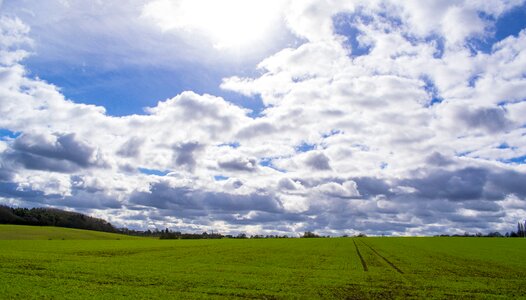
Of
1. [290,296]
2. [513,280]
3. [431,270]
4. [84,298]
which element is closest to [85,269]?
[84,298]

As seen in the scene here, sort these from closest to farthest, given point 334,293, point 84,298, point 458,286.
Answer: point 84,298 < point 334,293 < point 458,286

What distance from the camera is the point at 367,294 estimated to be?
2822 centimetres

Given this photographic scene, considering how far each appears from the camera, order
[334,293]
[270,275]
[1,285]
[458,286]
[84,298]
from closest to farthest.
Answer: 1. [84,298]
2. [1,285]
3. [334,293]
4. [458,286]
5. [270,275]

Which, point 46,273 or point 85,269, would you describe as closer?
point 46,273

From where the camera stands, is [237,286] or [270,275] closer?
[237,286]

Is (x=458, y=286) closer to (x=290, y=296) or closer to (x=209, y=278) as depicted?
(x=290, y=296)

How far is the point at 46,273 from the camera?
1319 inches

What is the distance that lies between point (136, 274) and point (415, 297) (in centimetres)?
2087

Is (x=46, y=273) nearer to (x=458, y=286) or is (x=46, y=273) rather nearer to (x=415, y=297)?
(x=415, y=297)

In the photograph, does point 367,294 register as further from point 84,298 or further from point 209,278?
point 84,298

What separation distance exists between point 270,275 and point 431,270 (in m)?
18.4

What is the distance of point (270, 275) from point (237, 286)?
7.59 metres

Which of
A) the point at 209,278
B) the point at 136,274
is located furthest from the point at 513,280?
the point at 136,274

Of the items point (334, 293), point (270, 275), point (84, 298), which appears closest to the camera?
point (84, 298)
